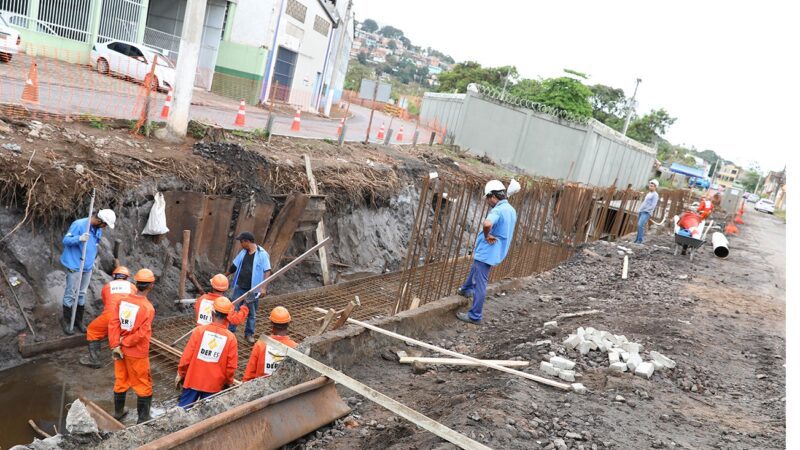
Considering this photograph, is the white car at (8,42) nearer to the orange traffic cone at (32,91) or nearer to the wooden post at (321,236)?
the orange traffic cone at (32,91)

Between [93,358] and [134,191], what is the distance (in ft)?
8.32

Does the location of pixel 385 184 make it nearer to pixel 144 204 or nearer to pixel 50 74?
pixel 144 204

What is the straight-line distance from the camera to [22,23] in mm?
17391

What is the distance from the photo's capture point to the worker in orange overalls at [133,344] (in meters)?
5.58

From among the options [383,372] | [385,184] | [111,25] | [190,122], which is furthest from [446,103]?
[383,372]

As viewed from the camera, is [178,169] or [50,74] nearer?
[178,169]

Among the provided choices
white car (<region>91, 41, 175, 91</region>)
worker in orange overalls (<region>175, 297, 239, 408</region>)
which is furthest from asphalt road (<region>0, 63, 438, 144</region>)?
worker in orange overalls (<region>175, 297, 239, 408</region>)

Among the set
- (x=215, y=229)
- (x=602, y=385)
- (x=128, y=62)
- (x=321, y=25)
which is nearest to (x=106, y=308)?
(x=215, y=229)

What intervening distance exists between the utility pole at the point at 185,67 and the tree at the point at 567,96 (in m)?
22.9

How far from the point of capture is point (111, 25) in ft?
64.4

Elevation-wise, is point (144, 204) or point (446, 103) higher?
point (446, 103)

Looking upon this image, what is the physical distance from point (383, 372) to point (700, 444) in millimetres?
2786

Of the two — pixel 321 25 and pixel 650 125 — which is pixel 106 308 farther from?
pixel 650 125

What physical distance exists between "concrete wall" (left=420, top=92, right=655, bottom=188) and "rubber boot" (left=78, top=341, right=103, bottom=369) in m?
19.2
